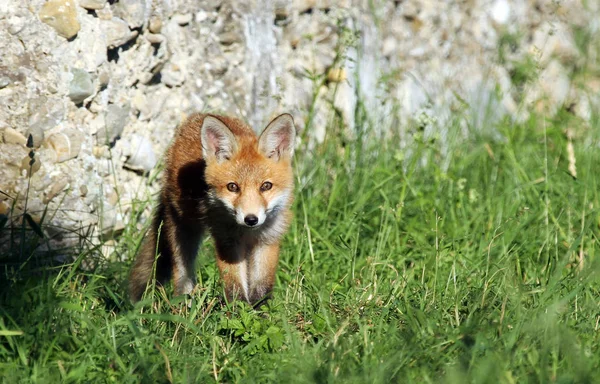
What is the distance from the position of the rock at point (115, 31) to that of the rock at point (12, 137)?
0.88 meters

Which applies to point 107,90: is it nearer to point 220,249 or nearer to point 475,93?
point 220,249

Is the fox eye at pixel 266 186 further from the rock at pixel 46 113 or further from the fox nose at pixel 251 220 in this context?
the rock at pixel 46 113

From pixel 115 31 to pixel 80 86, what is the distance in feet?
1.57

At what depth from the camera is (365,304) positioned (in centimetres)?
408

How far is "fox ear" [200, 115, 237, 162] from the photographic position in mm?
4293

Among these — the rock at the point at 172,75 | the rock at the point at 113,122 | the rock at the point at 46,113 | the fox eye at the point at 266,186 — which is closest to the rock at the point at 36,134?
the rock at the point at 46,113

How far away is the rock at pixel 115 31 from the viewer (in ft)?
16.5

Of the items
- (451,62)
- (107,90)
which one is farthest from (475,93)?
(107,90)

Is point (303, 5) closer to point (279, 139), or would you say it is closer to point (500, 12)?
point (279, 139)

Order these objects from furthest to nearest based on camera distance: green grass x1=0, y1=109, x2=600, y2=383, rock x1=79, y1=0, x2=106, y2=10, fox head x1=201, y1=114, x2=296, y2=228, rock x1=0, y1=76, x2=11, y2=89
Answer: rock x1=79, y1=0, x2=106, y2=10 → rock x1=0, y1=76, x2=11, y2=89 → fox head x1=201, y1=114, x2=296, y2=228 → green grass x1=0, y1=109, x2=600, y2=383

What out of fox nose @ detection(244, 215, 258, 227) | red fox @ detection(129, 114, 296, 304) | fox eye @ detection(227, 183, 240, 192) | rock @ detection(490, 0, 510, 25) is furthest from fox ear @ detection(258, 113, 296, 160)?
rock @ detection(490, 0, 510, 25)

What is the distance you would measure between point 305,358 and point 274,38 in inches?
142

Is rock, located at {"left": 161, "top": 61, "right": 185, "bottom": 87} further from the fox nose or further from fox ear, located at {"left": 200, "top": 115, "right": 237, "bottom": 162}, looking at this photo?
the fox nose

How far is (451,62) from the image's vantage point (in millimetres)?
8102
